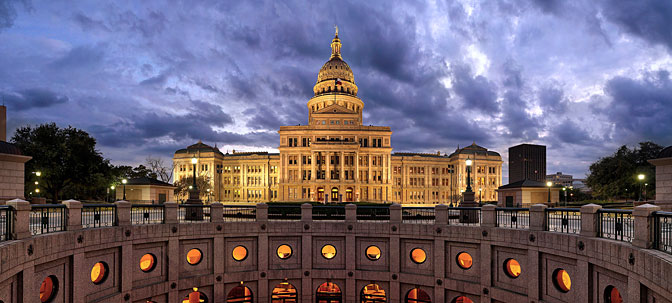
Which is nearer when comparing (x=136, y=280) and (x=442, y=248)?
(x=136, y=280)

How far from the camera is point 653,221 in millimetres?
10898

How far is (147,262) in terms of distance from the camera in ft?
61.0

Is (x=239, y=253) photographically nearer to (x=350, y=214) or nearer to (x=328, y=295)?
(x=328, y=295)

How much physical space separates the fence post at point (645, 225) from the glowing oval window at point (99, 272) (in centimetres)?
2184

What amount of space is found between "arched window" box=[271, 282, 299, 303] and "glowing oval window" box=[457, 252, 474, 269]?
391 inches

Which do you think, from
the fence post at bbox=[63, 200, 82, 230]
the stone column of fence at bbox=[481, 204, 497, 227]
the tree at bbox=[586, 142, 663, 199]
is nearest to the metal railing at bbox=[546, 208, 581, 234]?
the stone column of fence at bbox=[481, 204, 497, 227]

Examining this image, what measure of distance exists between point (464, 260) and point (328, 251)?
800cm

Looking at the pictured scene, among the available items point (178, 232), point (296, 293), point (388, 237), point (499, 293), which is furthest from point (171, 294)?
point (499, 293)

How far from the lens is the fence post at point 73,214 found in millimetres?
15281

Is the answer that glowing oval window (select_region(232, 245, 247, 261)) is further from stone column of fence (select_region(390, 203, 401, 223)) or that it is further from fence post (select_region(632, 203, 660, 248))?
fence post (select_region(632, 203, 660, 248))

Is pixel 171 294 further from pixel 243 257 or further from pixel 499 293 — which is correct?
pixel 499 293

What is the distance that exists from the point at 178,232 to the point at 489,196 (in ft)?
342

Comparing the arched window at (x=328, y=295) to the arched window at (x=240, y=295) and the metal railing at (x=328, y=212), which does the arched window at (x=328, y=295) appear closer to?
the arched window at (x=240, y=295)

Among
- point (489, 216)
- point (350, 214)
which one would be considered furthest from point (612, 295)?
point (350, 214)
